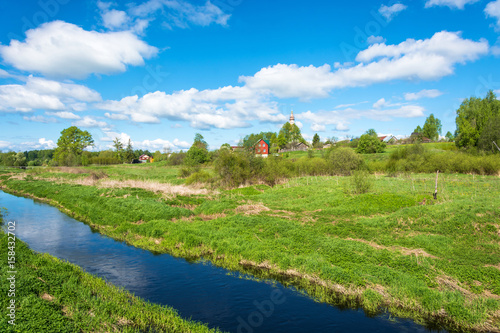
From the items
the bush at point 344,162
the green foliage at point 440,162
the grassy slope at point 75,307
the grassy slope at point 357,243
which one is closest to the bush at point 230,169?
the grassy slope at point 357,243

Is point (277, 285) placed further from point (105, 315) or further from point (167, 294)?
point (105, 315)

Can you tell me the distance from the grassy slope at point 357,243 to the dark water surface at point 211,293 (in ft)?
2.81

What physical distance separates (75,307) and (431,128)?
138105 mm

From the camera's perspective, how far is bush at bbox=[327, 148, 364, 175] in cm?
5184

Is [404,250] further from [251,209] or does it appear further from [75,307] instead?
[75,307]

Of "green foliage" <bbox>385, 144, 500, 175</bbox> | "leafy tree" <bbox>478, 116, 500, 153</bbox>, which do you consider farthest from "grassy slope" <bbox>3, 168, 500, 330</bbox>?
"leafy tree" <bbox>478, 116, 500, 153</bbox>

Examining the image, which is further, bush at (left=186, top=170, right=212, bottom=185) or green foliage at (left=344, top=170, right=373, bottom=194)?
bush at (left=186, top=170, right=212, bottom=185)

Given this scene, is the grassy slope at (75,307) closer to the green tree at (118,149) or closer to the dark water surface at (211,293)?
the dark water surface at (211,293)

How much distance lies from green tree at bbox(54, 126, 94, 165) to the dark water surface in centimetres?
7647

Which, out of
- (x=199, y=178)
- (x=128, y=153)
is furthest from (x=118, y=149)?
(x=199, y=178)

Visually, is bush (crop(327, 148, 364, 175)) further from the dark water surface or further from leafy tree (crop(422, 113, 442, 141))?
leafy tree (crop(422, 113, 442, 141))

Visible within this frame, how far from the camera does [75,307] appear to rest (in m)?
8.28

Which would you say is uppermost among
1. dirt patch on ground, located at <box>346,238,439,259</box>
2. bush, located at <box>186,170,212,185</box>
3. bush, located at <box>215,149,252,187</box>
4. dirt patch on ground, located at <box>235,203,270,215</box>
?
bush, located at <box>215,149,252,187</box>

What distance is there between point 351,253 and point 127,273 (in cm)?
1024
